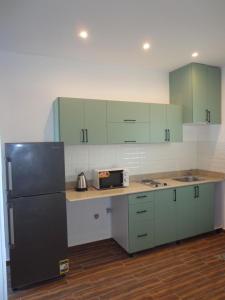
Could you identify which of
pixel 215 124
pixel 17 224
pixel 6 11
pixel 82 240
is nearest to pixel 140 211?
pixel 82 240

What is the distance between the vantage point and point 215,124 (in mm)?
3734

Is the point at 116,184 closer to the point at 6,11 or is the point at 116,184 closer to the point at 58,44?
the point at 58,44

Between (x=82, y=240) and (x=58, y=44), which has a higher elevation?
(x=58, y=44)

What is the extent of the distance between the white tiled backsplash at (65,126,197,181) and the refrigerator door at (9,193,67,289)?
2.55 feet

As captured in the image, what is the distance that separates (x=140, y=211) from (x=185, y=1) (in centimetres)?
237

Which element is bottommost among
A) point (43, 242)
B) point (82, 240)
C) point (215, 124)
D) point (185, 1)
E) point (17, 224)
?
point (82, 240)

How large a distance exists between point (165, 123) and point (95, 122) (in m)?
1.19

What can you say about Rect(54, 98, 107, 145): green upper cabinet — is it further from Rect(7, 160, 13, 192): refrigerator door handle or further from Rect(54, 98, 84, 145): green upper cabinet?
Rect(7, 160, 13, 192): refrigerator door handle

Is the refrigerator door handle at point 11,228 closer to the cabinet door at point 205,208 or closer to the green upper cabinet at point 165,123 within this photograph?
the green upper cabinet at point 165,123

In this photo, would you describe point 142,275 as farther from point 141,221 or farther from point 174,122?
point 174,122

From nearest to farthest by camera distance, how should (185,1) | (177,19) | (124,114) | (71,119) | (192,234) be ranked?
(185,1) → (177,19) → (71,119) → (124,114) → (192,234)

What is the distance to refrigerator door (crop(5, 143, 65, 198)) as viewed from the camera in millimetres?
2246

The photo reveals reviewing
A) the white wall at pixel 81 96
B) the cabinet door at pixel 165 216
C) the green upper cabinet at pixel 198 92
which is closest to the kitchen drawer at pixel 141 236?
the cabinet door at pixel 165 216

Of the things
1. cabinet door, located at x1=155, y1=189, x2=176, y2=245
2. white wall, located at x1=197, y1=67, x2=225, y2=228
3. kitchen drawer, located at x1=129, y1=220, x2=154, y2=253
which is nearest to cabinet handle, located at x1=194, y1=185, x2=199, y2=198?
cabinet door, located at x1=155, y1=189, x2=176, y2=245
